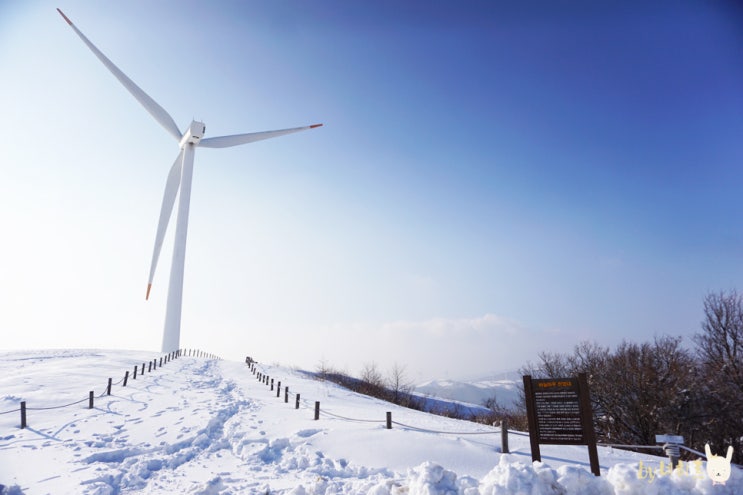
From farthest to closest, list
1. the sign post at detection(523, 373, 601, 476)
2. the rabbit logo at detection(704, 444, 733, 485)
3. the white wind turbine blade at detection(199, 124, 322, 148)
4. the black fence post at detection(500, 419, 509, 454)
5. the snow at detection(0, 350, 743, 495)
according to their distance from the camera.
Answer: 1. the white wind turbine blade at detection(199, 124, 322, 148)
2. the black fence post at detection(500, 419, 509, 454)
3. the sign post at detection(523, 373, 601, 476)
4. the snow at detection(0, 350, 743, 495)
5. the rabbit logo at detection(704, 444, 733, 485)

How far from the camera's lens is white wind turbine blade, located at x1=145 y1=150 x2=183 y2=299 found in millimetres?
42731

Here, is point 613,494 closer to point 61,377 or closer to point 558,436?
point 558,436

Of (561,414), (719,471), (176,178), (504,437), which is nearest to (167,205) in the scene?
(176,178)

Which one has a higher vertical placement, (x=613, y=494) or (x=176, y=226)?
(x=176, y=226)

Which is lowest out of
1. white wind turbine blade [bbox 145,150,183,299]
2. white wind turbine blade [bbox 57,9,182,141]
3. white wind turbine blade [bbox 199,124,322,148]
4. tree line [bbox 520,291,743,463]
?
tree line [bbox 520,291,743,463]

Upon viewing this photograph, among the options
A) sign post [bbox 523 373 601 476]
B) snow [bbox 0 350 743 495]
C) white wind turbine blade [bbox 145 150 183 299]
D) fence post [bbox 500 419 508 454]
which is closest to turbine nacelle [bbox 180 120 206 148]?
white wind turbine blade [bbox 145 150 183 299]

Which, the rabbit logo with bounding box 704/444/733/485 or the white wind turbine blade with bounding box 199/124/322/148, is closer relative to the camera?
the rabbit logo with bounding box 704/444/733/485

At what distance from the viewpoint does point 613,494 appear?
666cm

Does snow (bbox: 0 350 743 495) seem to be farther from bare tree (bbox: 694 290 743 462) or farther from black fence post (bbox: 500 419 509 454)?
bare tree (bbox: 694 290 743 462)

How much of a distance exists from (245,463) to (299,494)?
3344 mm

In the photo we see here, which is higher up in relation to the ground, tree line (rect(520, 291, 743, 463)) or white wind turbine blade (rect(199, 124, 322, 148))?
white wind turbine blade (rect(199, 124, 322, 148))

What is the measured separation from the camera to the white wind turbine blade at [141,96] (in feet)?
131

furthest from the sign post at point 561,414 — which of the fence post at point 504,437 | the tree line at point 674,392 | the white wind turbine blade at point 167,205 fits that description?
the white wind turbine blade at point 167,205

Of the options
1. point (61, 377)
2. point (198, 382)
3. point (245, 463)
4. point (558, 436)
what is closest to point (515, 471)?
point (558, 436)
